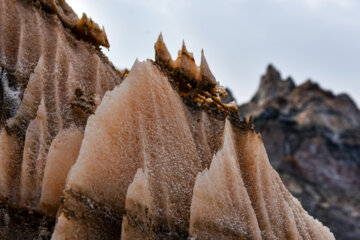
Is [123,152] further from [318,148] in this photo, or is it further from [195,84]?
[318,148]

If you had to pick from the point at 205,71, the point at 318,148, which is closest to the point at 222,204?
the point at 205,71

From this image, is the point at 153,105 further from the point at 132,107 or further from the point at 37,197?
the point at 37,197

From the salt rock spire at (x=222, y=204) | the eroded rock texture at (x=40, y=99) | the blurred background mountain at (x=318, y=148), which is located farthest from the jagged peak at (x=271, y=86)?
the salt rock spire at (x=222, y=204)

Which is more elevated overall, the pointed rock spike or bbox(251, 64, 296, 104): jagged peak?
bbox(251, 64, 296, 104): jagged peak

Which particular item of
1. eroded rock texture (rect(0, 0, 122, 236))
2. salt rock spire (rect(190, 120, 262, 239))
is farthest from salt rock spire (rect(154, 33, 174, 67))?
salt rock spire (rect(190, 120, 262, 239))

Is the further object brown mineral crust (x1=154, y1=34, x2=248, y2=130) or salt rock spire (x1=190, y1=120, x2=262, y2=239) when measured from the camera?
brown mineral crust (x1=154, y1=34, x2=248, y2=130)

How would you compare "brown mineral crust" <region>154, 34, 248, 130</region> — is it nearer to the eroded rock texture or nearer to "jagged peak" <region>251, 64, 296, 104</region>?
the eroded rock texture
